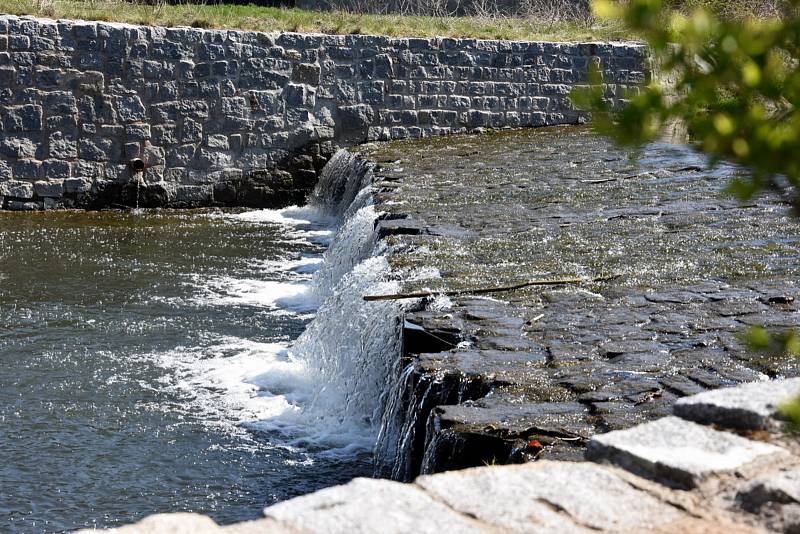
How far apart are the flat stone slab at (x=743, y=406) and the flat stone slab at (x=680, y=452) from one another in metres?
0.05

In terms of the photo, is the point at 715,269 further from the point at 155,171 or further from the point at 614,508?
the point at 155,171

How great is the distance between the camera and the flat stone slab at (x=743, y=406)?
2447 millimetres

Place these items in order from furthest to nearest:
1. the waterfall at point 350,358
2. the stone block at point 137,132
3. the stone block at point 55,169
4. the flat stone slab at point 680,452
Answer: the stone block at point 137,132 < the stone block at point 55,169 < the waterfall at point 350,358 < the flat stone slab at point 680,452

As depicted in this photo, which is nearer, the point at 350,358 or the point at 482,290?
the point at 482,290

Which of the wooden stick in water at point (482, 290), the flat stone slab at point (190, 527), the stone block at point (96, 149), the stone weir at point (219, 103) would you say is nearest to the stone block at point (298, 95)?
the stone weir at point (219, 103)

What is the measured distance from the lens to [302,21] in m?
12.3

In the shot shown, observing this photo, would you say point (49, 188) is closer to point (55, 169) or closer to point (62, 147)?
point (55, 169)

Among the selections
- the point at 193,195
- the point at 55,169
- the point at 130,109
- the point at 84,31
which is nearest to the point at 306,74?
the point at 193,195

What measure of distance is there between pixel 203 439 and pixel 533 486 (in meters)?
3.04

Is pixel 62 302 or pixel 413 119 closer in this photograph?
pixel 62 302

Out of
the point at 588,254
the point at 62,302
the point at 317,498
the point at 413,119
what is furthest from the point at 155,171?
the point at 317,498

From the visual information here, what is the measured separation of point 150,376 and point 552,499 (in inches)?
162

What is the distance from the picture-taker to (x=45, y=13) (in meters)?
11.1

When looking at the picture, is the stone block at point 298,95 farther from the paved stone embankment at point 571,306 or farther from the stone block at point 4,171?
the paved stone embankment at point 571,306
